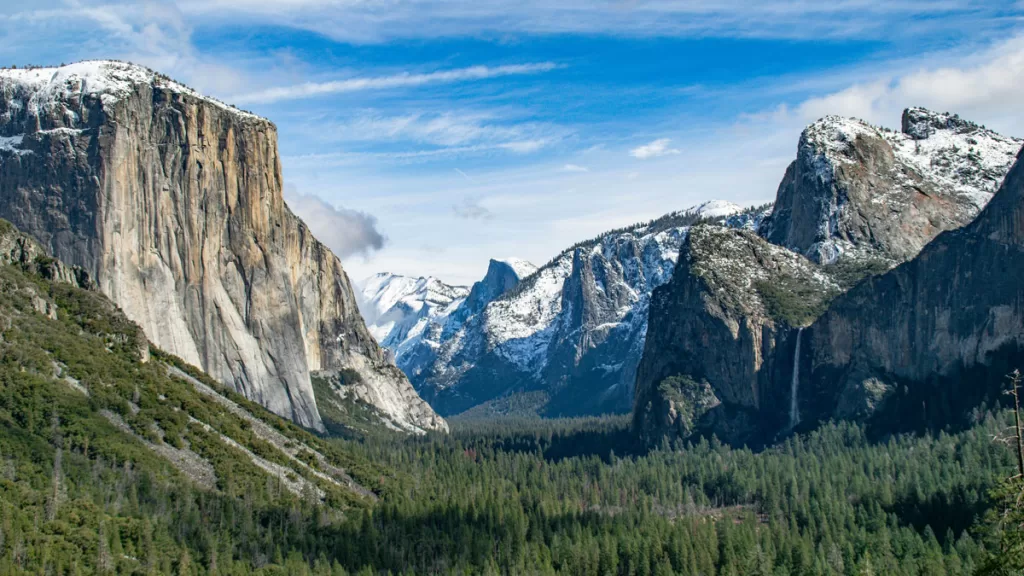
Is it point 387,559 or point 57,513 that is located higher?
point 57,513

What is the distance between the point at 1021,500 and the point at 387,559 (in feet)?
369

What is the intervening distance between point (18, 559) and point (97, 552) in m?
9.65

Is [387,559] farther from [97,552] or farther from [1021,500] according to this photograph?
[1021,500]

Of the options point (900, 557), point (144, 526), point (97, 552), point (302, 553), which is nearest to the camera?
point (97, 552)

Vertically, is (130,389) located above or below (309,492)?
above

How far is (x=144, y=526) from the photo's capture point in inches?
5625

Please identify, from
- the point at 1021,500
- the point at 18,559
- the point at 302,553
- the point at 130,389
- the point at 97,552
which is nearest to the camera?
the point at 1021,500

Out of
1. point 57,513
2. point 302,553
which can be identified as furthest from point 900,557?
point 57,513

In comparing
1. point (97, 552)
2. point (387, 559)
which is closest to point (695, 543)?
point (387, 559)

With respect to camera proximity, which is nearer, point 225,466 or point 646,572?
point 646,572

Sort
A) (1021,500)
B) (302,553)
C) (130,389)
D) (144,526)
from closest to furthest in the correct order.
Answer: (1021,500), (144,526), (302,553), (130,389)

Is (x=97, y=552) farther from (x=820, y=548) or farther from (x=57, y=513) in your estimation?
(x=820, y=548)

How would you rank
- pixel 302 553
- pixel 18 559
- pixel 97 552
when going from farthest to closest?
pixel 302 553 < pixel 97 552 < pixel 18 559

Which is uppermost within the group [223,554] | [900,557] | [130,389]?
[130,389]
